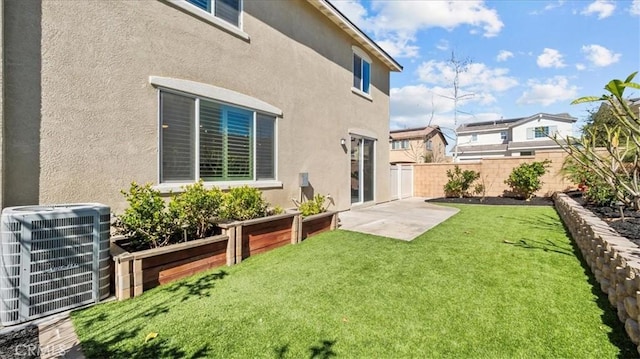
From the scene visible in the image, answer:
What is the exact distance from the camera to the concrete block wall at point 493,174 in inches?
530

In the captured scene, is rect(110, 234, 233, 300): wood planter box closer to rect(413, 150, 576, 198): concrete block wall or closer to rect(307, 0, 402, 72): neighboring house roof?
rect(307, 0, 402, 72): neighboring house roof

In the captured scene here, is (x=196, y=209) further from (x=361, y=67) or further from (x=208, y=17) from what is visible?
(x=361, y=67)

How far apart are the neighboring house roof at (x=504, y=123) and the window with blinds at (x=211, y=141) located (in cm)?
4523

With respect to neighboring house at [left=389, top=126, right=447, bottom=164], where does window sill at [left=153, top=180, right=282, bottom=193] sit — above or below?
below

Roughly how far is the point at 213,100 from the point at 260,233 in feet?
9.70

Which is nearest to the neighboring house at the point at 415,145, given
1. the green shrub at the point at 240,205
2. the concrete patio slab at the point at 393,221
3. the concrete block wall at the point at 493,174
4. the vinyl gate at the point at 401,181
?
the concrete block wall at the point at 493,174

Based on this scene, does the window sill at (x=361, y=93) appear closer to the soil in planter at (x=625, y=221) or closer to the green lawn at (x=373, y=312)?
the green lawn at (x=373, y=312)

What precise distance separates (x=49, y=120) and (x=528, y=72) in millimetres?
33136

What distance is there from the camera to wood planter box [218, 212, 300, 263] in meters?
5.02

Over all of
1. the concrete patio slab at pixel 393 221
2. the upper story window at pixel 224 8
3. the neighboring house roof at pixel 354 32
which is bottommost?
the concrete patio slab at pixel 393 221

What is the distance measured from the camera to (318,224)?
23.7ft

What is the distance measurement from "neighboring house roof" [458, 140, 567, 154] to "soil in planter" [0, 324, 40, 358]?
1649 inches

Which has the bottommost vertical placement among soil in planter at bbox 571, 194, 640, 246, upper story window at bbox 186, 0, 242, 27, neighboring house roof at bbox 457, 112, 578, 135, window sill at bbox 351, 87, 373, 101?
soil in planter at bbox 571, 194, 640, 246
